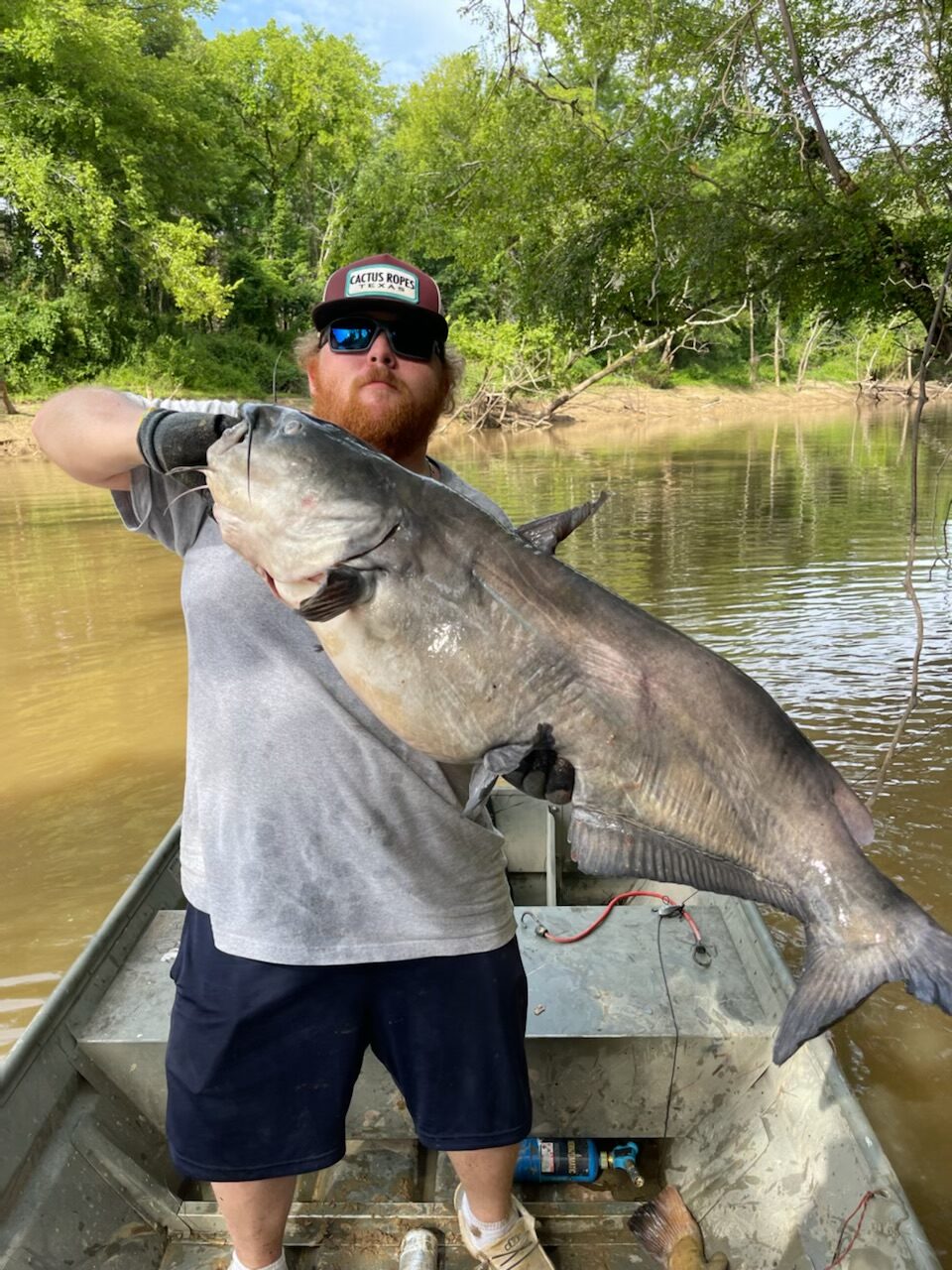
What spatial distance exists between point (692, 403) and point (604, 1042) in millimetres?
42807

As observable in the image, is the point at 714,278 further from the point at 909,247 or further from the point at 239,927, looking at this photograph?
the point at 239,927

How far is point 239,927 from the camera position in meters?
1.93

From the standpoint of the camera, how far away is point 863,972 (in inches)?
61.7

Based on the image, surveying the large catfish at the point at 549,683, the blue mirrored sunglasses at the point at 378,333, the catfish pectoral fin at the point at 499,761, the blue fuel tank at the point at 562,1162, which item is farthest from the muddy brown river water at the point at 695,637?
the blue mirrored sunglasses at the point at 378,333

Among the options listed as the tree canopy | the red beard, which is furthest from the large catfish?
the tree canopy

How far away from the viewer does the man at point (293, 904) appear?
193cm

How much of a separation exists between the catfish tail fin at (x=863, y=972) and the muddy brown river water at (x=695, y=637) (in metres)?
1.97

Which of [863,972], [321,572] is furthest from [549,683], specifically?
[863,972]

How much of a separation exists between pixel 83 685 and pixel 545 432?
27.4 metres

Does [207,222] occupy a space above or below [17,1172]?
above

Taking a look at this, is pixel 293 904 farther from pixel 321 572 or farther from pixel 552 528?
pixel 552 528

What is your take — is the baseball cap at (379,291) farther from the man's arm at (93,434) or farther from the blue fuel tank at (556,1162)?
the blue fuel tank at (556,1162)

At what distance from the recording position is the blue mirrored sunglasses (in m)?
2.24

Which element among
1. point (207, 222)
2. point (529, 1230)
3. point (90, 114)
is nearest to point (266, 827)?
point (529, 1230)
